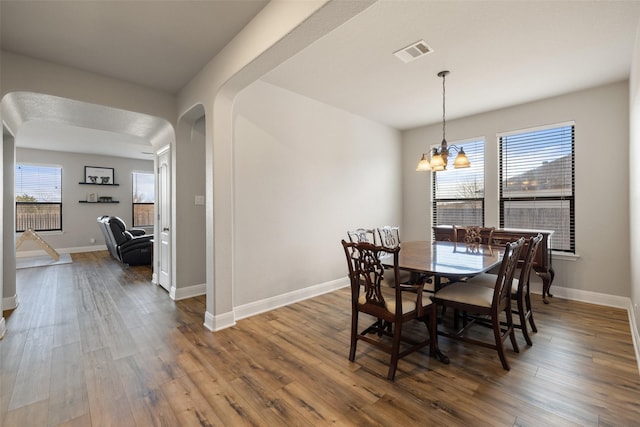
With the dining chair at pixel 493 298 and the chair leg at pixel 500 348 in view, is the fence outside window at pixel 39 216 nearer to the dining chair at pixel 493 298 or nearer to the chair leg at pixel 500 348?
the dining chair at pixel 493 298

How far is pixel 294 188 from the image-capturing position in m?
3.80

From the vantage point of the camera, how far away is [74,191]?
771 cm

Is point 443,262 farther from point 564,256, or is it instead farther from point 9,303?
point 9,303

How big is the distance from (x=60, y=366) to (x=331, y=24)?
10.6ft

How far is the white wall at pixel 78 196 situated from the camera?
731 cm

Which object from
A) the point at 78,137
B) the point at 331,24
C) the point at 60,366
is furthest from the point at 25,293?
the point at 331,24

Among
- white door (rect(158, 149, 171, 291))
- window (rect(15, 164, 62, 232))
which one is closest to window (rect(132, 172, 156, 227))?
window (rect(15, 164, 62, 232))

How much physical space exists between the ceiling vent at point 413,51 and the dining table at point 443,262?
1966 millimetres

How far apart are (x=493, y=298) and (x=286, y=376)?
167cm

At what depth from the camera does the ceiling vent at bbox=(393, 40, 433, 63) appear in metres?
2.62

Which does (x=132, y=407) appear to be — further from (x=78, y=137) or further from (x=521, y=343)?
(x=78, y=137)

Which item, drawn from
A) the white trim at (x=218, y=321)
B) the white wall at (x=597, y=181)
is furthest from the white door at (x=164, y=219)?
the white wall at (x=597, y=181)

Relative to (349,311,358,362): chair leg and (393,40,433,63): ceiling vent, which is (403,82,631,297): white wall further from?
(349,311,358,362): chair leg

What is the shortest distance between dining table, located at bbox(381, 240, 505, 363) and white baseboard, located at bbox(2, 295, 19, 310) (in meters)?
4.38
